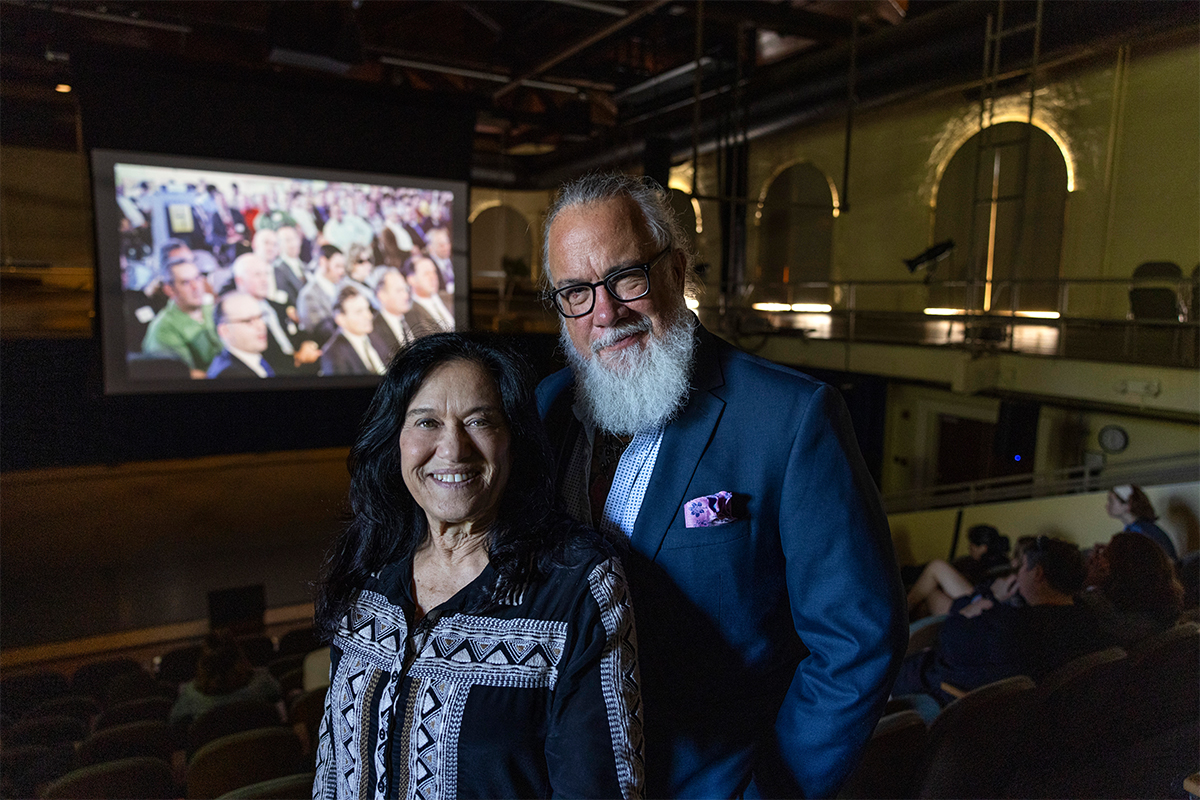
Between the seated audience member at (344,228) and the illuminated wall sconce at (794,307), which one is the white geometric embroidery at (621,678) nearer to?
the seated audience member at (344,228)

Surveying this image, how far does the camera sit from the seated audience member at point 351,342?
661 centimetres

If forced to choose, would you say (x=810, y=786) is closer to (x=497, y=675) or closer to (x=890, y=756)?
(x=497, y=675)

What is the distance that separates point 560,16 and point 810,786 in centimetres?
873

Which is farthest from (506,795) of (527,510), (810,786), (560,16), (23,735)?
(560,16)

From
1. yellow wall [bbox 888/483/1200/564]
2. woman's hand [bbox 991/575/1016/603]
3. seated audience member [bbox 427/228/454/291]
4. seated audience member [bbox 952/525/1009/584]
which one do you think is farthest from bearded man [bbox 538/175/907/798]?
seated audience member [bbox 427/228/454/291]

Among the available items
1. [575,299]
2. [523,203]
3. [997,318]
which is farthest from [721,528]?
[523,203]

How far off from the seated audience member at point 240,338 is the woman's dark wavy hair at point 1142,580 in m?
6.25

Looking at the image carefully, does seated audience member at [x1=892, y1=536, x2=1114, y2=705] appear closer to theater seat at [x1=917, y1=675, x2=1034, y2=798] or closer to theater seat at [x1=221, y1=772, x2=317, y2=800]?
theater seat at [x1=917, y1=675, x2=1034, y2=798]

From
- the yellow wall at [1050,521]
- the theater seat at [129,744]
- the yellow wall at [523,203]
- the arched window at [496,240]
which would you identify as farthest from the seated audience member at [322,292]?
the arched window at [496,240]

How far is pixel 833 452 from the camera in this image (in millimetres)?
1285

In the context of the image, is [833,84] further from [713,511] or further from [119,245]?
[713,511]

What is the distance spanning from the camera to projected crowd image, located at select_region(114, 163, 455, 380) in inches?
233

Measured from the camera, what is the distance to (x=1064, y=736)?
2287mm

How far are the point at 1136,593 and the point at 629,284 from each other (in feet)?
9.51
